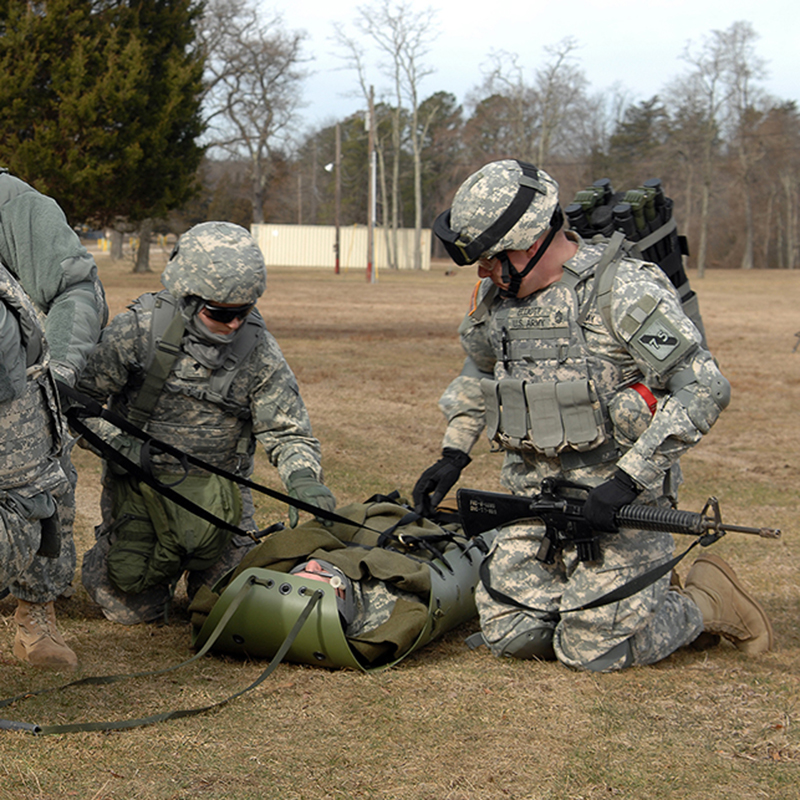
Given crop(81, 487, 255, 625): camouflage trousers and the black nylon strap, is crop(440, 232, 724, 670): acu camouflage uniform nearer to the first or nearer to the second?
the black nylon strap

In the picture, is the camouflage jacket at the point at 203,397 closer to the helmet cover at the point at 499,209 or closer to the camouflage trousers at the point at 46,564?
the camouflage trousers at the point at 46,564

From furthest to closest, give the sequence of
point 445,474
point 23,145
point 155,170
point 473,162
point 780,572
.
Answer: point 473,162
point 155,170
point 23,145
point 780,572
point 445,474

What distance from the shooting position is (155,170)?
14.5 m

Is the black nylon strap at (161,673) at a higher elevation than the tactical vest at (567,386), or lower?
lower

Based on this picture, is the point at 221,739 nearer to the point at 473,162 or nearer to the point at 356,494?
the point at 356,494

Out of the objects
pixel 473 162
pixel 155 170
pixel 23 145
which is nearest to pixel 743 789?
pixel 23 145

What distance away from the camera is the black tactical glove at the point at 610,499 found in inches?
141

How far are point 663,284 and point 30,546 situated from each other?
2.47 meters

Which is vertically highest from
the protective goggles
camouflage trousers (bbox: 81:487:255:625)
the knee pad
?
the protective goggles

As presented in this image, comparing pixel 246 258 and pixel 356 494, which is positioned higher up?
pixel 246 258

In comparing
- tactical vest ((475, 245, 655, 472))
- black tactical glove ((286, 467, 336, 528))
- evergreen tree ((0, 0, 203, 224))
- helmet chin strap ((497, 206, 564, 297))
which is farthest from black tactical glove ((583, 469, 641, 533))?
evergreen tree ((0, 0, 203, 224))

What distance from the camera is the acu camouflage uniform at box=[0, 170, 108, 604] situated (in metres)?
2.83

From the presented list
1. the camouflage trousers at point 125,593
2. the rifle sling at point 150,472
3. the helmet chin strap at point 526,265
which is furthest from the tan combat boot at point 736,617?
the camouflage trousers at point 125,593

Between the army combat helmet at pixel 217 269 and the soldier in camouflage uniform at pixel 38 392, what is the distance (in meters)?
0.37
